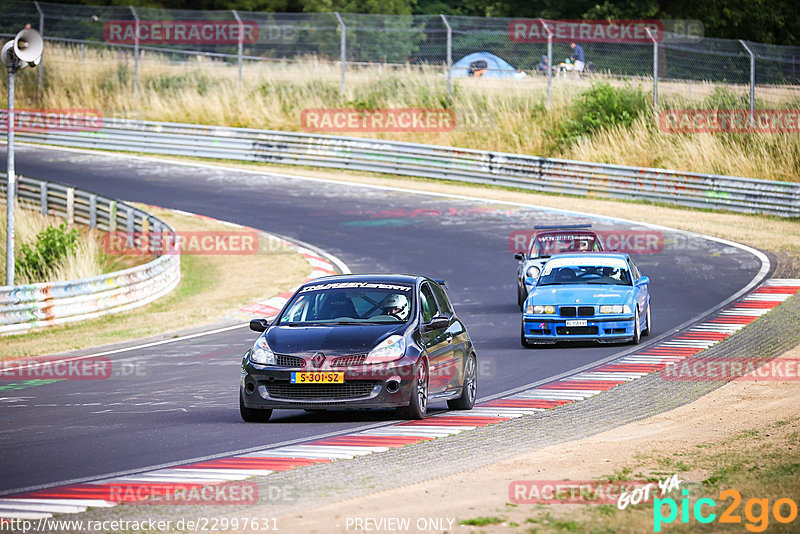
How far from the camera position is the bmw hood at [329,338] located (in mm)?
11695

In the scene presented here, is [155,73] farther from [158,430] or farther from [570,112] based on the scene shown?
[158,430]

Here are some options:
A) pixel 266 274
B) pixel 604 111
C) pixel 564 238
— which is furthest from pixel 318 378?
pixel 604 111

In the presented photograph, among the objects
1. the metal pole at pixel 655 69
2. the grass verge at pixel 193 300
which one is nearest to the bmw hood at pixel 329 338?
the grass verge at pixel 193 300

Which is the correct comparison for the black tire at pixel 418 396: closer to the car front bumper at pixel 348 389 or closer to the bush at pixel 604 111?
the car front bumper at pixel 348 389

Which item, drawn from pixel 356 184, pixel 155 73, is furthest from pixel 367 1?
pixel 356 184

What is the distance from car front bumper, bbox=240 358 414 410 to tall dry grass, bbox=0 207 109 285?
1435 centimetres

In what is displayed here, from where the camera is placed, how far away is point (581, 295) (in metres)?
18.3

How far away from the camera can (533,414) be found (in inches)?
489

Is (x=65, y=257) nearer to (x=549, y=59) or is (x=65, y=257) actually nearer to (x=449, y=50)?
(x=449, y=50)

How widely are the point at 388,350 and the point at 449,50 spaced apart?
30.4m

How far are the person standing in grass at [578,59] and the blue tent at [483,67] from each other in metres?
1.75

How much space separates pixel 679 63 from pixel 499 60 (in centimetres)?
678

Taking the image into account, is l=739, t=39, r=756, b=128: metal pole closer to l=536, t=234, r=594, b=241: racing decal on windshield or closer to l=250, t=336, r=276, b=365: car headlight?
l=536, t=234, r=594, b=241: racing decal on windshield


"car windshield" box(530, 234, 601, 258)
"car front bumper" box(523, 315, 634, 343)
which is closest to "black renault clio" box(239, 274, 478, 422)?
"car front bumper" box(523, 315, 634, 343)
